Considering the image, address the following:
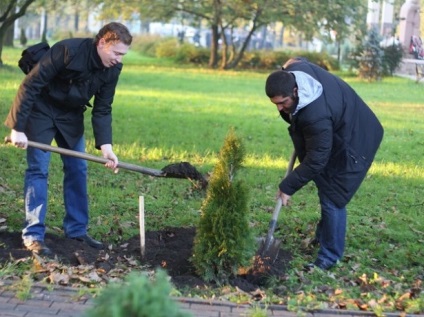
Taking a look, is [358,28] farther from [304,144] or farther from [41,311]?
[41,311]

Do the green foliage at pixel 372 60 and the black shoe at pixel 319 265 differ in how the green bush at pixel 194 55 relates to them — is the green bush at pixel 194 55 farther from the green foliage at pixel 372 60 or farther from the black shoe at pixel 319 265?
the black shoe at pixel 319 265

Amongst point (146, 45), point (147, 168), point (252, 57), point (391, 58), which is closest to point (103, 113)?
point (147, 168)

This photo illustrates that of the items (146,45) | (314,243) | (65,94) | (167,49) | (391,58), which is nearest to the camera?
(65,94)

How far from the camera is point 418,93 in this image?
2520 centimetres

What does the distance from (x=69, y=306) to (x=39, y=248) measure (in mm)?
1520

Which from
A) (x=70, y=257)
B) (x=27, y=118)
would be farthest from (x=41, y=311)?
(x=27, y=118)

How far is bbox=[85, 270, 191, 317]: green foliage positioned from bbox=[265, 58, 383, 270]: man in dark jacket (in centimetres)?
313

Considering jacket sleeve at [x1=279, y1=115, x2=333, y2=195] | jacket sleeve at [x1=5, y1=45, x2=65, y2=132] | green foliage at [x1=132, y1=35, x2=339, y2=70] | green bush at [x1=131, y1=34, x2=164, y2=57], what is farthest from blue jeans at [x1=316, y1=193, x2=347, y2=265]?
green bush at [x1=131, y1=34, x2=164, y2=57]

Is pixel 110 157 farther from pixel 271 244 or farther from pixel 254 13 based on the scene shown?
pixel 254 13

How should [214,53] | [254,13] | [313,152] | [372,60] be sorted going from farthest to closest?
[214,53] < [254,13] < [372,60] < [313,152]

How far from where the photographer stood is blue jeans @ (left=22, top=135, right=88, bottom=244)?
20.3ft

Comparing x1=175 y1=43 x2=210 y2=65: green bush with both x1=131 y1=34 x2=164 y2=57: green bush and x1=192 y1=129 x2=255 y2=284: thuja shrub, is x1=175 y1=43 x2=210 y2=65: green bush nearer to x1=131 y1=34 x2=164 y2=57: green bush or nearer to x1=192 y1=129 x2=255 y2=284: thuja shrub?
x1=131 y1=34 x2=164 y2=57: green bush

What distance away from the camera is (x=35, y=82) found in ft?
19.4

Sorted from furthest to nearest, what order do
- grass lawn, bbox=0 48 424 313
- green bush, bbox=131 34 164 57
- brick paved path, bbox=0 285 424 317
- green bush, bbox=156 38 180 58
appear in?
green bush, bbox=131 34 164 57, green bush, bbox=156 38 180 58, grass lawn, bbox=0 48 424 313, brick paved path, bbox=0 285 424 317
